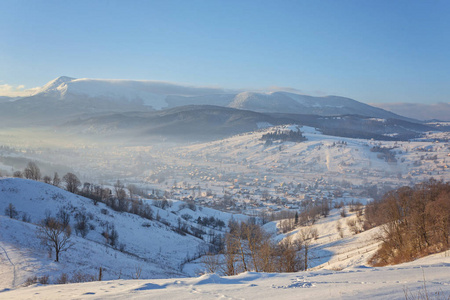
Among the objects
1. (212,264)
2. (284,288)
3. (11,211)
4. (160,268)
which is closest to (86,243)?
(160,268)

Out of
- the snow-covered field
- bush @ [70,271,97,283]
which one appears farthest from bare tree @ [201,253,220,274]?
the snow-covered field

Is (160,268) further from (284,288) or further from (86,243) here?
(284,288)

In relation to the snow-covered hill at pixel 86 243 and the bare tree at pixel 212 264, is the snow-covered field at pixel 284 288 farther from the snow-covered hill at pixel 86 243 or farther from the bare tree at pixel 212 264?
the snow-covered hill at pixel 86 243

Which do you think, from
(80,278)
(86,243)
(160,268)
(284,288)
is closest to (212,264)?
(80,278)

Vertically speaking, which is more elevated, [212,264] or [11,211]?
[212,264]

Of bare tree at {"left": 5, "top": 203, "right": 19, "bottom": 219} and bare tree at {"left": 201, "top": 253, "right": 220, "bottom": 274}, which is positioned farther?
bare tree at {"left": 5, "top": 203, "right": 19, "bottom": 219}

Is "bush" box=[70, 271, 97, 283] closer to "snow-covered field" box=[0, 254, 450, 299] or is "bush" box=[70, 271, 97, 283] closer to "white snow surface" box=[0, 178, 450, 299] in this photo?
"white snow surface" box=[0, 178, 450, 299]

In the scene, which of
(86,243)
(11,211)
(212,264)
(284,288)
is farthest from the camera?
(11,211)

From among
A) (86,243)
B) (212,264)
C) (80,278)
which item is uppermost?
(212,264)

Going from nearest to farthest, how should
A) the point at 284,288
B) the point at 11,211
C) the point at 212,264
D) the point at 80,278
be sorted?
the point at 284,288
the point at 212,264
the point at 80,278
the point at 11,211

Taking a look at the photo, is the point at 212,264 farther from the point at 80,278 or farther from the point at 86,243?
the point at 86,243

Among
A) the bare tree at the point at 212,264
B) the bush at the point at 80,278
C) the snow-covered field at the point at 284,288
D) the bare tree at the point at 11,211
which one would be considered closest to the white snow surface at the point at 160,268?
the snow-covered field at the point at 284,288

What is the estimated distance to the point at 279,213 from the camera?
79375mm

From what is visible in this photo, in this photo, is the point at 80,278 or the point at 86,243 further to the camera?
the point at 86,243
